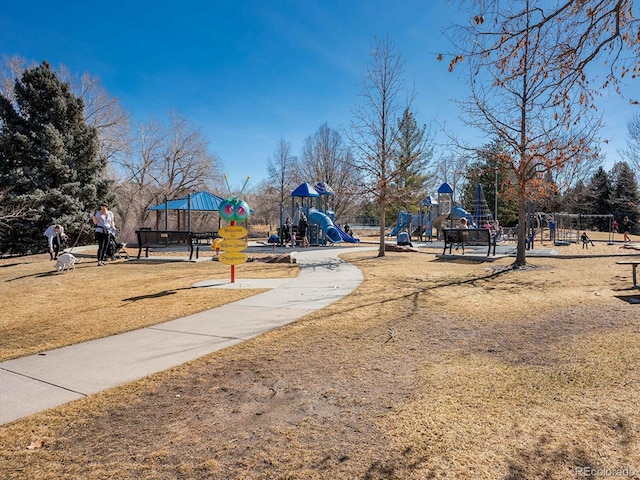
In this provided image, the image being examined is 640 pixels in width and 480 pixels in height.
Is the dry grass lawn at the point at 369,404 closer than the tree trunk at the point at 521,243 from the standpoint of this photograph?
Yes

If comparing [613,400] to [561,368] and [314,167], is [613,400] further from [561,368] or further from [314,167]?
[314,167]

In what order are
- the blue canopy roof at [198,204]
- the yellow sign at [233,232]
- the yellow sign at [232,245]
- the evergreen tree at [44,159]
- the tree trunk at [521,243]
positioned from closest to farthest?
1. the yellow sign at [232,245]
2. the yellow sign at [233,232]
3. the tree trunk at [521,243]
4. the evergreen tree at [44,159]
5. the blue canopy roof at [198,204]

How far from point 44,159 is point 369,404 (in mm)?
26524

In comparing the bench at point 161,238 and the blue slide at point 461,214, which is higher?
the blue slide at point 461,214

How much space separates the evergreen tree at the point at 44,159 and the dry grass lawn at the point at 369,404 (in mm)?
19727

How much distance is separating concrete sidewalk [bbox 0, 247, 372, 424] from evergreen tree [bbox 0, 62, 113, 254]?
68.4ft

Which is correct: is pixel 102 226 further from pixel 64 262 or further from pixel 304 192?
pixel 304 192

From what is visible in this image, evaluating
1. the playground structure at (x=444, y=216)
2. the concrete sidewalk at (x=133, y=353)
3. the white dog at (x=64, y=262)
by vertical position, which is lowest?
the concrete sidewalk at (x=133, y=353)

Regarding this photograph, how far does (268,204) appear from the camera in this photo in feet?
193

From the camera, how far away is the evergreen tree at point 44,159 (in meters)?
22.3

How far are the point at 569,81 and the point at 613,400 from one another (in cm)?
383

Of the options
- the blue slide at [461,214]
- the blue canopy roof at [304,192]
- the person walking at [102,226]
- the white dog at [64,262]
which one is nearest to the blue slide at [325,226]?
the blue canopy roof at [304,192]

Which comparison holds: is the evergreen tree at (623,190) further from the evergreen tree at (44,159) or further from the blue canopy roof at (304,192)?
the evergreen tree at (44,159)

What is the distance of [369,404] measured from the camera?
10.2ft
